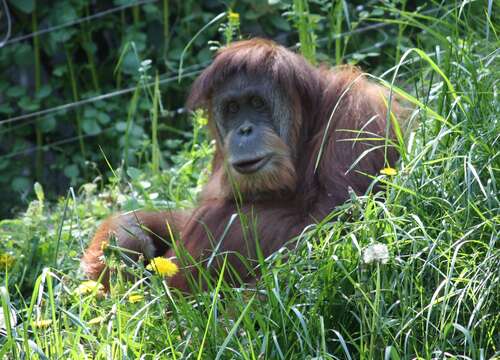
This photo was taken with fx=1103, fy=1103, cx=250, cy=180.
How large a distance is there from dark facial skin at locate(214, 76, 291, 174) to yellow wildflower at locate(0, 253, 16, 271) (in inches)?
36.5

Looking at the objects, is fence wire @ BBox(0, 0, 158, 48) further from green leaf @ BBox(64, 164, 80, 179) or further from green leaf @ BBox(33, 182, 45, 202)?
green leaf @ BBox(33, 182, 45, 202)

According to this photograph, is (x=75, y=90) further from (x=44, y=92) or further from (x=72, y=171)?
(x=72, y=171)

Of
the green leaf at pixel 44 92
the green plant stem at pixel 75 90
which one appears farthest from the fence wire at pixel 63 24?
the green leaf at pixel 44 92

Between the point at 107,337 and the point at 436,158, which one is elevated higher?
the point at 436,158

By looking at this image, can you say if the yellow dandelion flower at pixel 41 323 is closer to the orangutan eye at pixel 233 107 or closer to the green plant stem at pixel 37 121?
the orangutan eye at pixel 233 107

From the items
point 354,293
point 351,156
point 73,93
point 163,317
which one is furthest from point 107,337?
point 73,93

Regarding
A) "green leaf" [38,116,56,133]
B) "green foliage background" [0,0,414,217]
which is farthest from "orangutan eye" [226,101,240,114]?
"green leaf" [38,116,56,133]

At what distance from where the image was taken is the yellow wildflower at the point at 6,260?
4164 millimetres

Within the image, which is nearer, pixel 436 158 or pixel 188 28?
pixel 436 158

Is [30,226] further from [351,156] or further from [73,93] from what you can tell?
[73,93]

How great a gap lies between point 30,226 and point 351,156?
143cm

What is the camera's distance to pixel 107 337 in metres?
2.98

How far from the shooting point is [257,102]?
162 inches

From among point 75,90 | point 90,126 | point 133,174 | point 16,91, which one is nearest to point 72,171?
point 90,126
